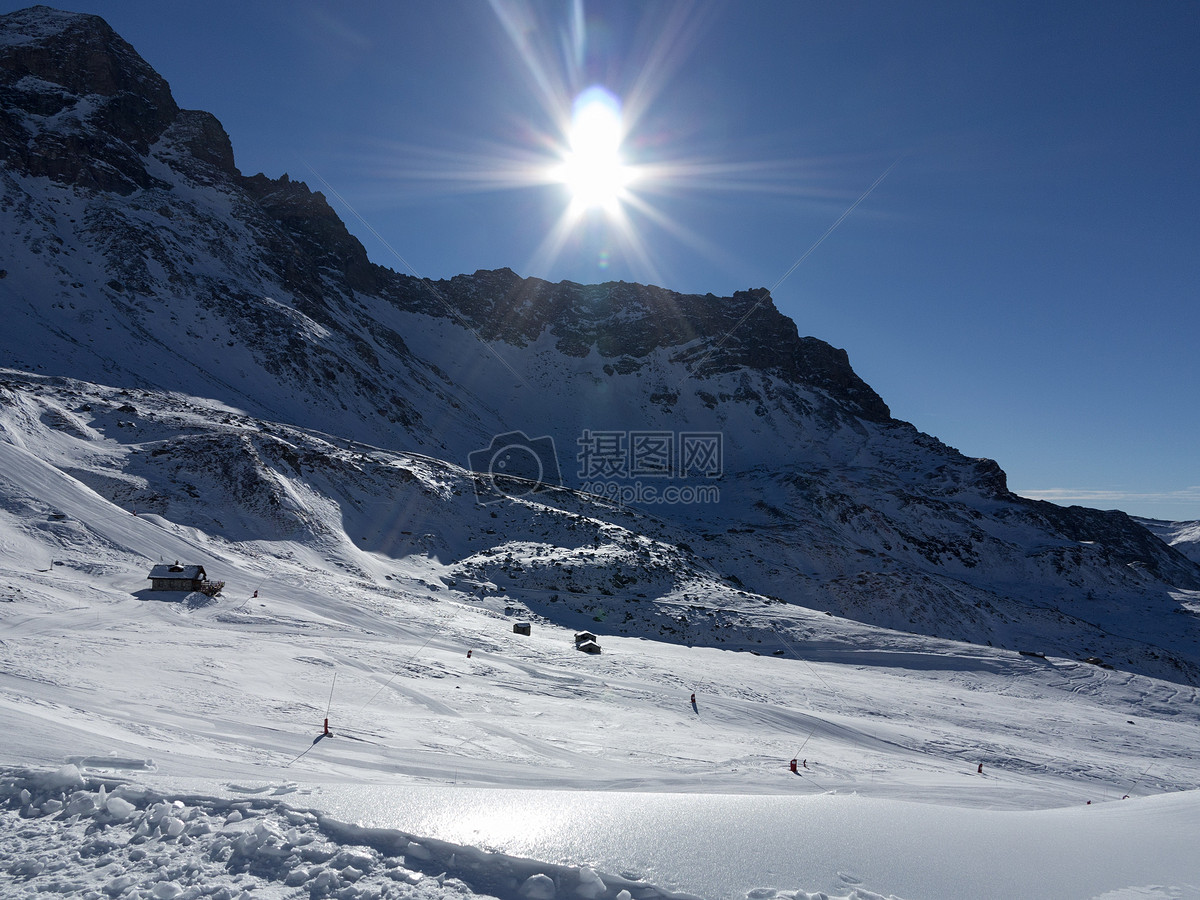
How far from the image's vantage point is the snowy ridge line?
4.38m

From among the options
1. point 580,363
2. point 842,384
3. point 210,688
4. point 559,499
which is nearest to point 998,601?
point 559,499

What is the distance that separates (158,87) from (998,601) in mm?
169199

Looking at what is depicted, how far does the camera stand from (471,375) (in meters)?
119

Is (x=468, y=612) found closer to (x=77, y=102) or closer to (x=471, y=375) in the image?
(x=471, y=375)

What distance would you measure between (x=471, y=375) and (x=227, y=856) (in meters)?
118

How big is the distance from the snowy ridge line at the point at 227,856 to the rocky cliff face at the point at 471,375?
120 ft

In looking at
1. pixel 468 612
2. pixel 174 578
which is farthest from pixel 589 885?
pixel 468 612

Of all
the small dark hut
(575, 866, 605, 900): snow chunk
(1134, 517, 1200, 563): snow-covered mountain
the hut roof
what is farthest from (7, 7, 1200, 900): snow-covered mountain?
(1134, 517, 1200, 563): snow-covered mountain

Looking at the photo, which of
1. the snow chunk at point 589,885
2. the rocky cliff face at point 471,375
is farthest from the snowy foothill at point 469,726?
the rocky cliff face at point 471,375

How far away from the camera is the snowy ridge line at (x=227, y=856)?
4379 millimetres

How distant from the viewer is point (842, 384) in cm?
13838

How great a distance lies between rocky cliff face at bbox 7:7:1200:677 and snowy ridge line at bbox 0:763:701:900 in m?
36.6

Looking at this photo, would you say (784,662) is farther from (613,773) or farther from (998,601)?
(998,601)

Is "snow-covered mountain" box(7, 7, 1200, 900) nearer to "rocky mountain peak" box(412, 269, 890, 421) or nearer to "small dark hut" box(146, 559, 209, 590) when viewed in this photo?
"small dark hut" box(146, 559, 209, 590)
